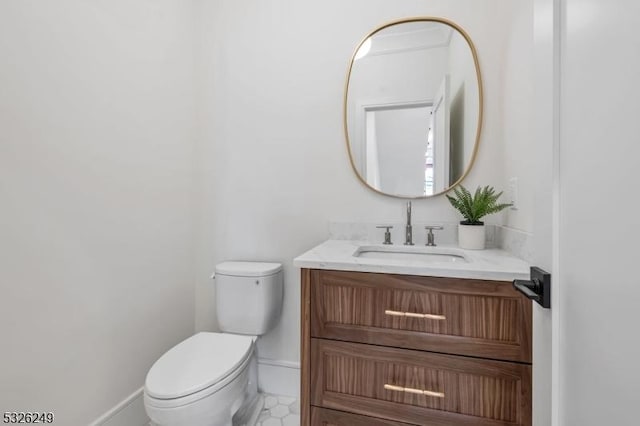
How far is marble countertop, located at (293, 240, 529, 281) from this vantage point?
89cm

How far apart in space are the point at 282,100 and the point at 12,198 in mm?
1227

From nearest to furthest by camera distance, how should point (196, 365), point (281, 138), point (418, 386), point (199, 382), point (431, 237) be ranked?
point (418, 386)
point (199, 382)
point (196, 365)
point (431, 237)
point (281, 138)

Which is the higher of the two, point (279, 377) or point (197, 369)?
point (197, 369)

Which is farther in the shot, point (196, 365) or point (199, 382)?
point (196, 365)

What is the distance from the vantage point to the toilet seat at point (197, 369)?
1.01m

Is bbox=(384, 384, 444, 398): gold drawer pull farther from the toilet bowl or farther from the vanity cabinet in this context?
the toilet bowl

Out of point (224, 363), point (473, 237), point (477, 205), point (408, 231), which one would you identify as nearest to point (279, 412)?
point (224, 363)

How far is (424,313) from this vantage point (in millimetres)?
952

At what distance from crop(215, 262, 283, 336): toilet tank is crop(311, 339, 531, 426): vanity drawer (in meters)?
0.52

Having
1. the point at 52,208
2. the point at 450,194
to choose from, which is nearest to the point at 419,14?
the point at 450,194

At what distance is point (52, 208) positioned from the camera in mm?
1078

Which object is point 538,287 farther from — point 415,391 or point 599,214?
point 415,391

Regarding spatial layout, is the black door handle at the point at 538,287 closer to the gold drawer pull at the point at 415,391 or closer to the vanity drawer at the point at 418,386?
the vanity drawer at the point at 418,386

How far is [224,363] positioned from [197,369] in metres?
0.10
